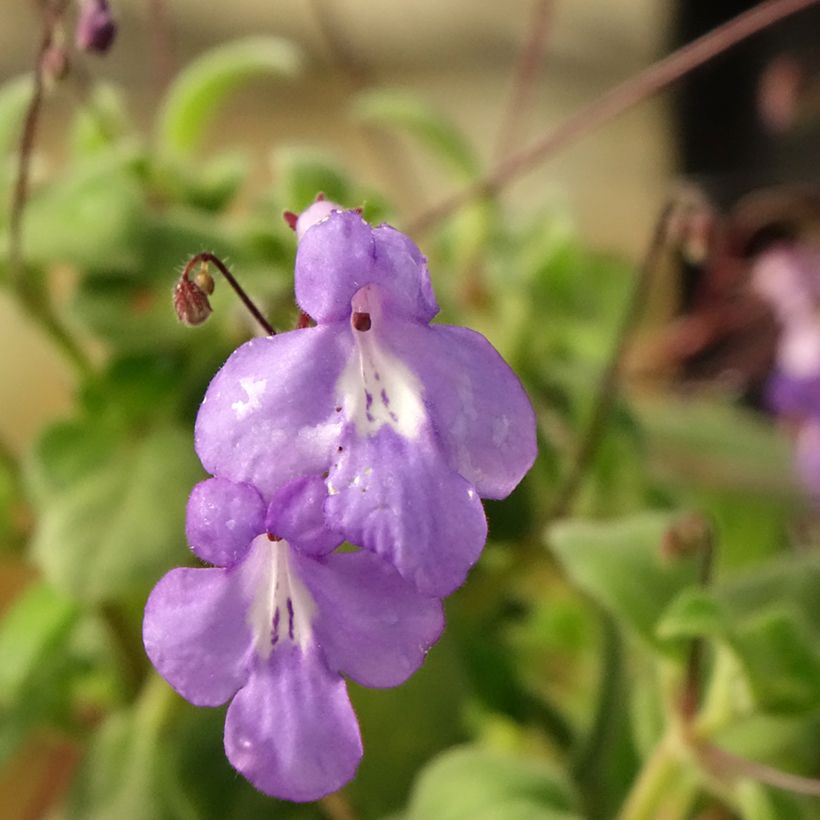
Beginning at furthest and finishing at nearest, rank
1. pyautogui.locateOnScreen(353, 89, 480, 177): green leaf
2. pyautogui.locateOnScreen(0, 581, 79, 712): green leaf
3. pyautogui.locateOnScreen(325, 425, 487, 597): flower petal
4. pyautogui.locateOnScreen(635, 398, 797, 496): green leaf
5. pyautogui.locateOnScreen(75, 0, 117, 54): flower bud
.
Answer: pyautogui.locateOnScreen(635, 398, 797, 496): green leaf, pyautogui.locateOnScreen(353, 89, 480, 177): green leaf, pyautogui.locateOnScreen(0, 581, 79, 712): green leaf, pyautogui.locateOnScreen(75, 0, 117, 54): flower bud, pyautogui.locateOnScreen(325, 425, 487, 597): flower petal

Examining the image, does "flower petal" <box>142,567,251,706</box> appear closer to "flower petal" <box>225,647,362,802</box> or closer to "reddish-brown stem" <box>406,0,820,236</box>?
"flower petal" <box>225,647,362,802</box>

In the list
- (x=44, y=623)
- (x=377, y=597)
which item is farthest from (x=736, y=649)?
(x=44, y=623)

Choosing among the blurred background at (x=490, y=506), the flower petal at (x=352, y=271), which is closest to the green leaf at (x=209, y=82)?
the blurred background at (x=490, y=506)

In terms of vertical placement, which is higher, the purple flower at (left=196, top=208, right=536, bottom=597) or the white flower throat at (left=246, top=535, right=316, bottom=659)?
the purple flower at (left=196, top=208, right=536, bottom=597)

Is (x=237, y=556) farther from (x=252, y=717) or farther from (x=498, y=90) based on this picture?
(x=498, y=90)

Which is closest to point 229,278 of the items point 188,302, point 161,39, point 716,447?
point 188,302

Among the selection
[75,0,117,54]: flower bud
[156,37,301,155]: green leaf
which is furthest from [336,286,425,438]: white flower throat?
[156,37,301,155]: green leaf

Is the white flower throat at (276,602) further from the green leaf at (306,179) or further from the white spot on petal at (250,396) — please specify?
the green leaf at (306,179)

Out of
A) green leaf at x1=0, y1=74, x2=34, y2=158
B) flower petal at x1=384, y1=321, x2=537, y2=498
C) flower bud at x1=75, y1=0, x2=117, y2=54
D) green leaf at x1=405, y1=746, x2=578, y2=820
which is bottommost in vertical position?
green leaf at x1=405, y1=746, x2=578, y2=820
